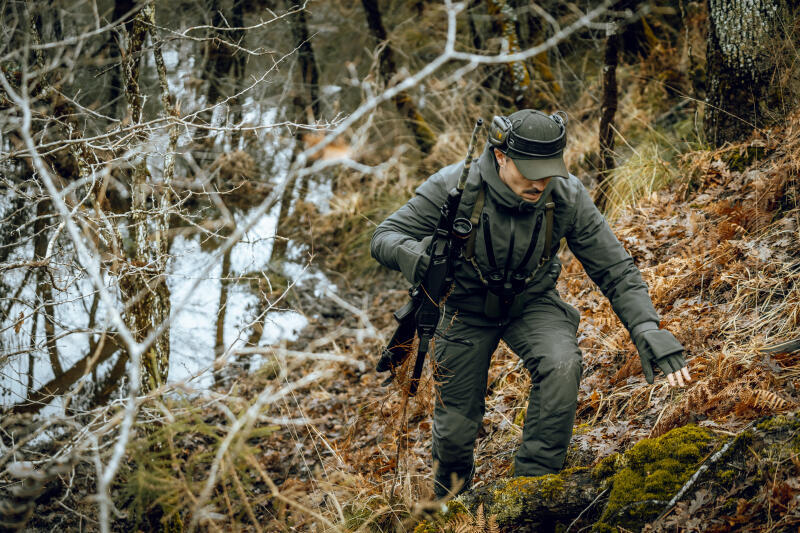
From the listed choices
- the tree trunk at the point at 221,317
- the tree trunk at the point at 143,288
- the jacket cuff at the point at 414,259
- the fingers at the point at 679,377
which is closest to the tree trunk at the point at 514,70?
the tree trunk at the point at 221,317

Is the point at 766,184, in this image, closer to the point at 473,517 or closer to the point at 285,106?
the point at 473,517

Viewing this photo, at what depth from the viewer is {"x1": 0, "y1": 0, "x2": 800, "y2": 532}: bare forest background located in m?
2.44

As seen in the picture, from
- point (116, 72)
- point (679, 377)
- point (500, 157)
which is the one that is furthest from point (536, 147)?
point (116, 72)

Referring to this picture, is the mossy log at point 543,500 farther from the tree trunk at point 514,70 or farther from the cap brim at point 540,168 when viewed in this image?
the tree trunk at point 514,70

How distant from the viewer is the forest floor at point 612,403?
2293mm

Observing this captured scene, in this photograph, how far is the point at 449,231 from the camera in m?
3.39

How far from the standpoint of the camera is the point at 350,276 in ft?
32.6

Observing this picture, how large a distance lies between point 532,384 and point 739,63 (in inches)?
153

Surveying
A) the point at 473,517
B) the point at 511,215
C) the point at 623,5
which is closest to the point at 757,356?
the point at 511,215

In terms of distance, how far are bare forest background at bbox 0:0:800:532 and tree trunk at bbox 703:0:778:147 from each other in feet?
0.07

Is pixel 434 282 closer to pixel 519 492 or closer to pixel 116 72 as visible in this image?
pixel 519 492

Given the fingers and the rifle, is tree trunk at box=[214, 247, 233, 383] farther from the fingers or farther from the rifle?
the fingers

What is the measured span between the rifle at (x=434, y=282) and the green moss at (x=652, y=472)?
47.4 inches

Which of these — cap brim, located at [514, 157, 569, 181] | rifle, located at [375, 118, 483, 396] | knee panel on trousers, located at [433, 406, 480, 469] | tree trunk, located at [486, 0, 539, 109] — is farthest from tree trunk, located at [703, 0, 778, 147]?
knee panel on trousers, located at [433, 406, 480, 469]
